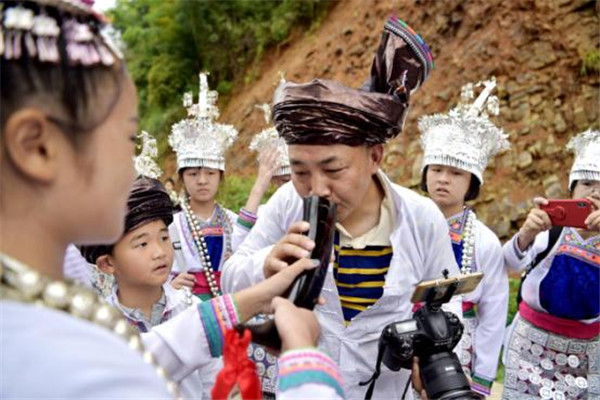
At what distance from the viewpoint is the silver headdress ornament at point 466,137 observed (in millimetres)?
4074

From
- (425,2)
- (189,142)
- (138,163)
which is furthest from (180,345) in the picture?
(425,2)

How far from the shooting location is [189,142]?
5105 mm

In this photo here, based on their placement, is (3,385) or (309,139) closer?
(3,385)

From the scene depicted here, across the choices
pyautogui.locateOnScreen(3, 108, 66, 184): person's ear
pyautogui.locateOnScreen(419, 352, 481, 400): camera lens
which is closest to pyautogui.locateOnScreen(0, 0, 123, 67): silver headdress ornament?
pyautogui.locateOnScreen(3, 108, 66, 184): person's ear

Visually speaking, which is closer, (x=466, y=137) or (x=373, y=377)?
(x=373, y=377)

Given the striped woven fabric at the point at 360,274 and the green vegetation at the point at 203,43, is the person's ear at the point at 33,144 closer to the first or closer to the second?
the striped woven fabric at the point at 360,274

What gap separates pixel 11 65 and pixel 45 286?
0.36m

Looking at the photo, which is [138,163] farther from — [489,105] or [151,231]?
[489,105]

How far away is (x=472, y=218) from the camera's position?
13.3 ft

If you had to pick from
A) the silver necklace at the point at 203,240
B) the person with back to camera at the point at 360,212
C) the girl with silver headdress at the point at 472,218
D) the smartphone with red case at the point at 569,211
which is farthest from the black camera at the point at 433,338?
the silver necklace at the point at 203,240

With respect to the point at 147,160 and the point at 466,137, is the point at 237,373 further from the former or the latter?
the point at 466,137

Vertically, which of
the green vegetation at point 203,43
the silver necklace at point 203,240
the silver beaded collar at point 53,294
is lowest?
the silver necklace at point 203,240

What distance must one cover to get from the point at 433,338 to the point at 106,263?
59.7 inches

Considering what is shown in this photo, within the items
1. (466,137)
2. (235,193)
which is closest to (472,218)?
(466,137)
